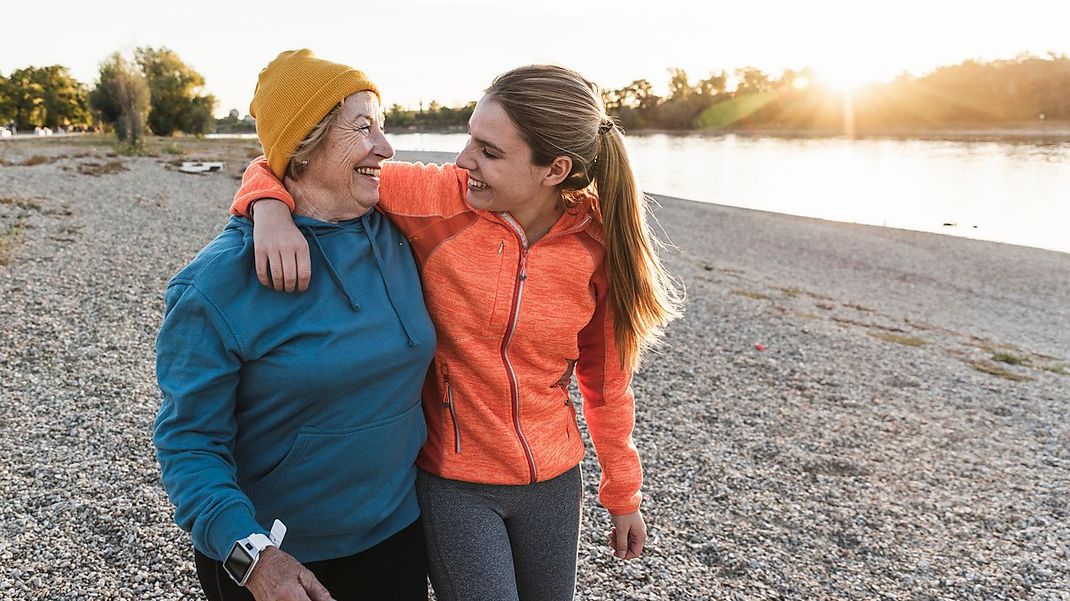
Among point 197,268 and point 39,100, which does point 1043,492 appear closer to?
point 197,268

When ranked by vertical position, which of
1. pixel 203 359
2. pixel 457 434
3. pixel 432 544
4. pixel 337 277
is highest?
pixel 337 277

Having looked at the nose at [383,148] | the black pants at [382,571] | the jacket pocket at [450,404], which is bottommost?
the black pants at [382,571]

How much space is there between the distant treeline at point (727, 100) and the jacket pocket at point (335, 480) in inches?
1557

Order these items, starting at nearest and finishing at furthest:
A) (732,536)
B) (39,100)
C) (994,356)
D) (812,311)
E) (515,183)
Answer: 1. (515,183)
2. (732,536)
3. (994,356)
4. (812,311)
5. (39,100)

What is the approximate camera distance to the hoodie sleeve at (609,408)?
97.8 inches

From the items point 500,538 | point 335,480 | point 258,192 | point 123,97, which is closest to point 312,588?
point 335,480

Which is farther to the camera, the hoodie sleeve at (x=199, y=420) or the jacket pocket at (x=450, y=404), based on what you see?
the jacket pocket at (x=450, y=404)

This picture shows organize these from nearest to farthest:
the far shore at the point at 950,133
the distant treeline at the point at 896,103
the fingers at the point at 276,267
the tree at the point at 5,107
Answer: the fingers at the point at 276,267, the far shore at the point at 950,133, the tree at the point at 5,107, the distant treeline at the point at 896,103

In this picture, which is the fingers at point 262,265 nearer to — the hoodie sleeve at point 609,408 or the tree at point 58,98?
the hoodie sleeve at point 609,408

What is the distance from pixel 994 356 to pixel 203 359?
11.7 metres

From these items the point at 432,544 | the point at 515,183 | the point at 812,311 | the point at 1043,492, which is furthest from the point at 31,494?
the point at 812,311

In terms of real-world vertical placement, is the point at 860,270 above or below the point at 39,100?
below

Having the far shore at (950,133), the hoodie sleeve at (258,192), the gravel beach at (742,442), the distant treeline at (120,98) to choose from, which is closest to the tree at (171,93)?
the distant treeline at (120,98)

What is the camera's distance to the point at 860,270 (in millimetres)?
18469
